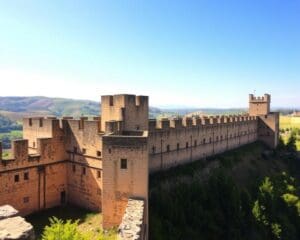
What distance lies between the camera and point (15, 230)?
7.00m

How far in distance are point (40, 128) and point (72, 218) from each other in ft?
30.9

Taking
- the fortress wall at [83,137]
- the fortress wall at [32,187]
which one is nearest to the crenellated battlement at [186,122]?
the fortress wall at [83,137]

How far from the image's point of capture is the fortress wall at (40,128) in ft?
79.4

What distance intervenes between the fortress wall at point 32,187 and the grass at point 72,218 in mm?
787

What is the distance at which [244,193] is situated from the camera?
33.0m

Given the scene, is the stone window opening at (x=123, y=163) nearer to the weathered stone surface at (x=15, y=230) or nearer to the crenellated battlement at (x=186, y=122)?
the weathered stone surface at (x=15, y=230)

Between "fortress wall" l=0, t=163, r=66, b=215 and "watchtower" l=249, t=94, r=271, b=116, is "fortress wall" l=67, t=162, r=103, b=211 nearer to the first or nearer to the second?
"fortress wall" l=0, t=163, r=66, b=215

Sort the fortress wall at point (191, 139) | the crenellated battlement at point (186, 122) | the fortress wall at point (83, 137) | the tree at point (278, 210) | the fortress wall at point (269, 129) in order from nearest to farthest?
the fortress wall at point (83, 137)
the fortress wall at point (191, 139)
the crenellated battlement at point (186, 122)
the tree at point (278, 210)
the fortress wall at point (269, 129)

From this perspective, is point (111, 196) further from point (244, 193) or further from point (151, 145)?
point (244, 193)

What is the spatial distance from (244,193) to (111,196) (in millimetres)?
21365

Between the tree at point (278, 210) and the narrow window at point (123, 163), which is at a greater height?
the narrow window at point (123, 163)

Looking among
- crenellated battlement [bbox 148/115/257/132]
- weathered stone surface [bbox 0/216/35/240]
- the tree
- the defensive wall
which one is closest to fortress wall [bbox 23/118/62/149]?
the defensive wall

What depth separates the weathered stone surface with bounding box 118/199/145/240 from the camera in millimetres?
12806

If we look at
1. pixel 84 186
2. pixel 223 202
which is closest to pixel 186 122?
pixel 223 202
